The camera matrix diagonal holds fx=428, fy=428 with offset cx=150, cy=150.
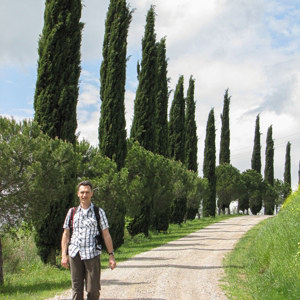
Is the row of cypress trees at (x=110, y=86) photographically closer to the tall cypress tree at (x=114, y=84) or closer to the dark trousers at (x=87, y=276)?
the tall cypress tree at (x=114, y=84)

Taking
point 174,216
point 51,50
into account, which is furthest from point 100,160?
point 174,216

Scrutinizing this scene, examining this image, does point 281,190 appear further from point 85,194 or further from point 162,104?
point 85,194

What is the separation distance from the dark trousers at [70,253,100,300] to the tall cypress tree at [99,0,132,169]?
597 inches

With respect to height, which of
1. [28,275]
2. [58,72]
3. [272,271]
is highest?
[58,72]

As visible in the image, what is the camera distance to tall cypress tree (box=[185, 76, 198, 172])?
4353cm

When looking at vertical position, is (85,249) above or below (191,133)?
below

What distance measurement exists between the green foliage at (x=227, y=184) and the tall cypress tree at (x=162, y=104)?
23.5 m

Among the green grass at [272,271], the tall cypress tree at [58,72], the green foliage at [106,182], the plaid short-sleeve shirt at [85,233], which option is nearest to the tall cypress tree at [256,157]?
the green foliage at [106,182]

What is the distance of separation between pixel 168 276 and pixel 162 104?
22962mm

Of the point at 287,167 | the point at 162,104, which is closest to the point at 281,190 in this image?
the point at 287,167

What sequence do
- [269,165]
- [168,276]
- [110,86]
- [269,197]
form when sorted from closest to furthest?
[168,276] < [110,86] < [269,197] < [269,165]

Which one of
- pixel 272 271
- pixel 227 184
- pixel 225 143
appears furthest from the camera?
pixel 225 143

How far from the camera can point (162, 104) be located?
3306cm

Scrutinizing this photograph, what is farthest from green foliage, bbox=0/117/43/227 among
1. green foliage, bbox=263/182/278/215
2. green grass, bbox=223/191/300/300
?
green foliage, bbox=263/182/278/215
